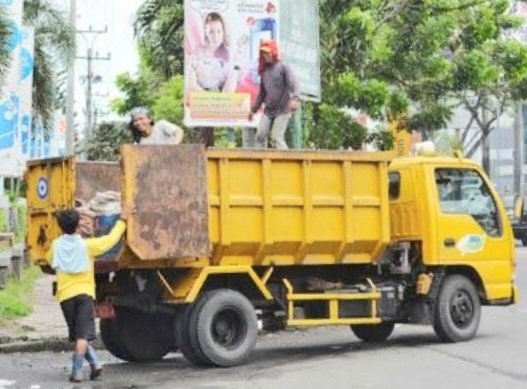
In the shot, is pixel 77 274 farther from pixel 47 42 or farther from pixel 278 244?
pixel 47 42

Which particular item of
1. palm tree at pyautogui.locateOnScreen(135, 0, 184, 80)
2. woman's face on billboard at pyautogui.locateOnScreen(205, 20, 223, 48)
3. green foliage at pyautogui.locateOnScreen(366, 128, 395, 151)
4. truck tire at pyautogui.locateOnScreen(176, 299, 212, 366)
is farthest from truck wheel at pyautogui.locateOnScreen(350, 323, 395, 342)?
palm tree at pyautogui.locateOnScreen(135, 0, 184, 80)

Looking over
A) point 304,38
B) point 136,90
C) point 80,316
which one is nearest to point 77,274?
point 80,316

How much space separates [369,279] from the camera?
455 inches

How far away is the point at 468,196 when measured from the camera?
39.6 feet

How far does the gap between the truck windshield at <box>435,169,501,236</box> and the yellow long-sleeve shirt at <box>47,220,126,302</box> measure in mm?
4150

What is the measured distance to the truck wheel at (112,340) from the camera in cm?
1092

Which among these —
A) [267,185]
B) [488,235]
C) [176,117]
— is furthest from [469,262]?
[176,117]

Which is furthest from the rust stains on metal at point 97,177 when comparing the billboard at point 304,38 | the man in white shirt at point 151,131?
the billboard at point 304,38

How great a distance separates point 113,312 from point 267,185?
1975 mm

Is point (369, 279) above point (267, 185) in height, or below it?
below

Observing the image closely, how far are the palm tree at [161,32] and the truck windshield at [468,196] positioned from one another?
6266 mm

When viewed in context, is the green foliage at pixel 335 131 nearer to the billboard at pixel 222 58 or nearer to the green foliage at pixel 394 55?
the green foliage at pixel 394 55

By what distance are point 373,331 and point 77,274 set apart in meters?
4.45

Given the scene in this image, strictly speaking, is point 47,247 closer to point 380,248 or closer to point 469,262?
point 380,248
